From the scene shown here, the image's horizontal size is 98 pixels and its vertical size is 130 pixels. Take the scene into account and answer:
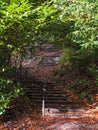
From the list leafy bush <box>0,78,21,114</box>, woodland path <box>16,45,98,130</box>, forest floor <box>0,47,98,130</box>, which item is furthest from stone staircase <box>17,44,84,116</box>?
leafy bush <box>0,78,21,114</box>

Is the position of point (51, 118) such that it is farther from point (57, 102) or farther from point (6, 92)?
point (6, 92)

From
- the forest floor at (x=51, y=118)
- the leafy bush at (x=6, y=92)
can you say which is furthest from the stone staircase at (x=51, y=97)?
the leafy bush at (x=6, y=92)

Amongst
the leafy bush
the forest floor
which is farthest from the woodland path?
the leafy bush

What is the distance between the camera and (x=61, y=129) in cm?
1127

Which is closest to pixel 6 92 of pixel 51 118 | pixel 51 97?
pixel 51 118

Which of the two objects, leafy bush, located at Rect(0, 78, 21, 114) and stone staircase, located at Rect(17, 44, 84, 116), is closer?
leafy bush, located at Rect(0, 78, 21, 114)

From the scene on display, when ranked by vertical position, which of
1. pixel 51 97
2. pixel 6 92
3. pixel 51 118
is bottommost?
pixel 51 118

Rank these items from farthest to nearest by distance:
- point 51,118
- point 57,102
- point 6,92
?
point 57,102
point 51,118
point 6,92

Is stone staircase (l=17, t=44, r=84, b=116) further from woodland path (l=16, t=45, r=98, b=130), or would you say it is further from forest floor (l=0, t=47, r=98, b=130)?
forest floor (l=0, t=47, r=98, b=130)

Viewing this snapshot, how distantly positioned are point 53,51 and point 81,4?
1626cm

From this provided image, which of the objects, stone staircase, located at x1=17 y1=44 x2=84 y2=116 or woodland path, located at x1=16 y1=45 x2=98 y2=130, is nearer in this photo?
woodland path, located at x1=16 y1=45 x2=98 y2=130

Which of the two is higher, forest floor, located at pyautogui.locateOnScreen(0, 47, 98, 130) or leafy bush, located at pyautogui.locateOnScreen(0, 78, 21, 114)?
leafy bush, located at pyautogui.locateOnScreen(0, 78, 21, 114)

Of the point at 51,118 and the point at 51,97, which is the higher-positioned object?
the point at 51,97

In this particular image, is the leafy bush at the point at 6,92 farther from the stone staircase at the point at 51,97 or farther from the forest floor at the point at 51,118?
the stone staircase at the point at 51,97
